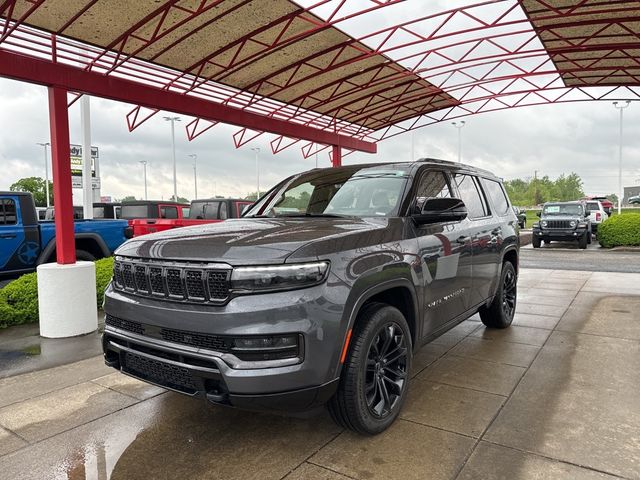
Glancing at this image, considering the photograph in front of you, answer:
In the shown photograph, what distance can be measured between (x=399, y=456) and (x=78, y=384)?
2.98m

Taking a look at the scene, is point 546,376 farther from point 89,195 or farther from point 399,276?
point 89,195

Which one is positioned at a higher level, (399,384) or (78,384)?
(399,384)

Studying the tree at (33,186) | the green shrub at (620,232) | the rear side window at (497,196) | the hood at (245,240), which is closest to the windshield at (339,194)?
the hood at (245,240)

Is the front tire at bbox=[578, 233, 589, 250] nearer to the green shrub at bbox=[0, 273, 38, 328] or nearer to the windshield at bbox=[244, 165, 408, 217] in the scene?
the windshield at bbox=[244, 165, 408, 217]

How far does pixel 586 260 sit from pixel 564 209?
5.59m

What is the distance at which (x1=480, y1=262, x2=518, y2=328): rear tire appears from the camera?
5.66m

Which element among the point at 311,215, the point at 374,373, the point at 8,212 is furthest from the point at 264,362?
the point at 8,212

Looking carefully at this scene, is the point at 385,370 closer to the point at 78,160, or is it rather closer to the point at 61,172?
the point at 61,172

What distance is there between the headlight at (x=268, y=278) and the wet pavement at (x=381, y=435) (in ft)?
3.61

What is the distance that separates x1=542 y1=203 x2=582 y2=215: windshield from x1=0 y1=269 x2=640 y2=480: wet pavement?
15242mm

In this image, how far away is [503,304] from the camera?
19.0 feet

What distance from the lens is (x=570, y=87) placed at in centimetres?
1559

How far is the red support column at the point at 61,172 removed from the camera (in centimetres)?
600

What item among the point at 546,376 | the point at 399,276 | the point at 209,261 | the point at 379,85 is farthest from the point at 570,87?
the point at 209,261
